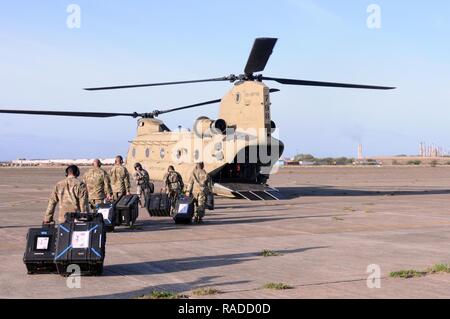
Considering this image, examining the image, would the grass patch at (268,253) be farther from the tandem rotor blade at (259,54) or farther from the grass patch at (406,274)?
the tandem rotor blade at (259,54)

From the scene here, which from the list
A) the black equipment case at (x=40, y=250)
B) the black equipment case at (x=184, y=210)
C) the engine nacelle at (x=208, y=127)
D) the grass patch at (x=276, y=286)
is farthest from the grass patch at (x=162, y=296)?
the engine nacelle at (x=208, y=127)

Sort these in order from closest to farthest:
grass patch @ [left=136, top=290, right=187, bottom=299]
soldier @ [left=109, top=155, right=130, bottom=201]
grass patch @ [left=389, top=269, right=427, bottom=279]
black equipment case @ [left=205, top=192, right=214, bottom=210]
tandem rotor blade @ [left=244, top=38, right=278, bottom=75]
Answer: grass patch @ [left=136, top=290, right=187, bottom=299]
grass patch @ [left=389, top=269, right=427, bottom=279]
soldier @ [left=109, top=155, right=130, bottom=201]
black equipment case @ [left=205, top=192, right=214, bottom=210]
tandem rotor blade @ [left=244, top=38, right=278, bottom=75]

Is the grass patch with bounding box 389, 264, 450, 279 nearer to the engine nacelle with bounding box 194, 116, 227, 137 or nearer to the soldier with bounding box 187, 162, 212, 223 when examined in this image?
the soldier with bounding box 187, 162, 212, 223

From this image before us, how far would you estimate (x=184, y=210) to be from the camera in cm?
1731

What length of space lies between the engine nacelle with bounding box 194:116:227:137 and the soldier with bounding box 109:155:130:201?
9.49m

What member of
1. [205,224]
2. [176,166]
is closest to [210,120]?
[176,166]

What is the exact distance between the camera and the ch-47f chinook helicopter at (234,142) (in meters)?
25.3

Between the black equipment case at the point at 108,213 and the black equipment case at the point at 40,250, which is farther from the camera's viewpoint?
the black equipment case at the point at 108,213

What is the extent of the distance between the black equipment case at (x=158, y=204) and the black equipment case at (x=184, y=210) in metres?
1.80

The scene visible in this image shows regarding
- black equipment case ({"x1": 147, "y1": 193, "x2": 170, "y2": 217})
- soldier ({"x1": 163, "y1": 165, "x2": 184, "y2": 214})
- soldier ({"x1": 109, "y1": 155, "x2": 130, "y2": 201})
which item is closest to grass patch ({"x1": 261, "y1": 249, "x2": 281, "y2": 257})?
soldier ({"x1": 109, "y1": 155, "x2": 130, "y2": 201})

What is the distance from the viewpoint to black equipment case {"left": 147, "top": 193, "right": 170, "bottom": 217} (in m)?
19.2

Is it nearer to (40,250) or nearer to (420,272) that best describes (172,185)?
(40,250)

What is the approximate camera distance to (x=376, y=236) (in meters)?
14.7
